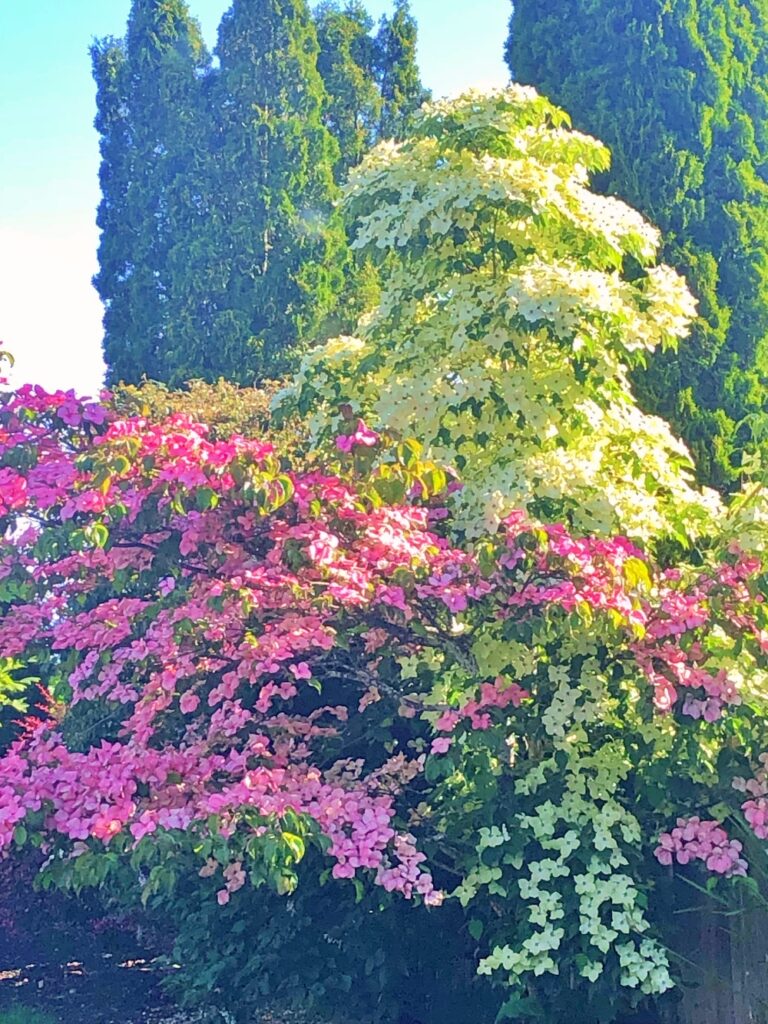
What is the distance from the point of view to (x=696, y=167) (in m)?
5.54

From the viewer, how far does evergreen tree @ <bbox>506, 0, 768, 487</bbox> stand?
17.7 ft

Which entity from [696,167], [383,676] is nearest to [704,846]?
[383,676]

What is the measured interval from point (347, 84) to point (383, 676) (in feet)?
31.4

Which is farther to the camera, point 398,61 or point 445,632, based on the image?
point 398,61

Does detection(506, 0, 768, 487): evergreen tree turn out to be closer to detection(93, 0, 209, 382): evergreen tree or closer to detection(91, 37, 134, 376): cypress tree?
detection(93, 0, 209, 382): evergreen tree

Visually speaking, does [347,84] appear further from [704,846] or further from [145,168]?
[704,846]

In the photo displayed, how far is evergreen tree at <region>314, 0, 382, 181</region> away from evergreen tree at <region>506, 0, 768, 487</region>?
610 centimetres

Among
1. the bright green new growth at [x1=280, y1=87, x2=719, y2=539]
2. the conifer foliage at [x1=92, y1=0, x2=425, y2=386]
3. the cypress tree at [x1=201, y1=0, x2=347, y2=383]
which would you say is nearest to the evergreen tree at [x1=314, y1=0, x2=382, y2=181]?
the conifer foliage at [x1=92, y1=0, x2=425, y2=386]

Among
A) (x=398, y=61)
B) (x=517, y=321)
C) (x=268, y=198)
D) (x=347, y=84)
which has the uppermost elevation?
(x=398, y=61)

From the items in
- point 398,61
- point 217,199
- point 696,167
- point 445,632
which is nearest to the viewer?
point 445,632

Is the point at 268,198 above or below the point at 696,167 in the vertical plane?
above

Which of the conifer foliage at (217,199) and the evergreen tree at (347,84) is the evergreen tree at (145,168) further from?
the evergreen tree at (347,84)

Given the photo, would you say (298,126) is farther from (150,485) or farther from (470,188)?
(150,485)

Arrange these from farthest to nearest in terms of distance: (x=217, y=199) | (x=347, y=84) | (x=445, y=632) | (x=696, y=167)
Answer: (x=347, y=84), (x=217, y=199), (x=696, y=167), (x=445, y=632)
